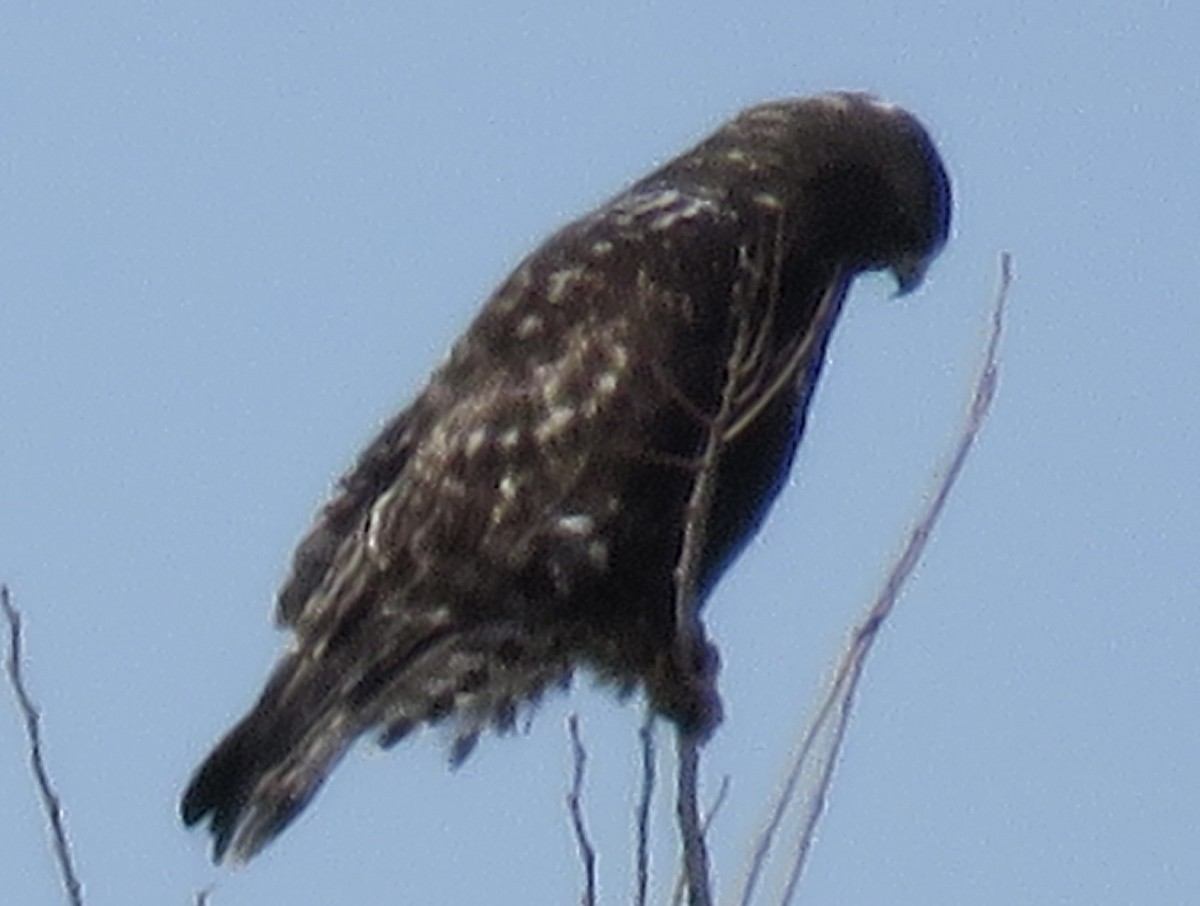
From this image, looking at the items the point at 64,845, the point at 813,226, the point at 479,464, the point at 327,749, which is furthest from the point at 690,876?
the point at 813,226

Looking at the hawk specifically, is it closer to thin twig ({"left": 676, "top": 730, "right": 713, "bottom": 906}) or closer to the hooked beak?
the hooked beak

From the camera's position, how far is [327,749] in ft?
20.8

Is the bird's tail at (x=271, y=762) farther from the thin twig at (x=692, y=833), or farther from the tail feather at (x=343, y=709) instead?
the thin twig at (x=692, y=833)

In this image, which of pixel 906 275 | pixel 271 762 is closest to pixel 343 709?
pixel 271 762

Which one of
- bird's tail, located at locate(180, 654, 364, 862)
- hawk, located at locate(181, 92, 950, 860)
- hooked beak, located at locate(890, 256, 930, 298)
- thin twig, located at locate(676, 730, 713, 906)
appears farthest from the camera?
hooked beak, located at locate(890, 256, 930, 298)

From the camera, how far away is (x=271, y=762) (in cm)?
626

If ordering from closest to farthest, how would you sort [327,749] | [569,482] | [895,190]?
[327,749] < [569,482] < [895,190]

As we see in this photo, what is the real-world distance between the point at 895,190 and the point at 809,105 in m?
0.29

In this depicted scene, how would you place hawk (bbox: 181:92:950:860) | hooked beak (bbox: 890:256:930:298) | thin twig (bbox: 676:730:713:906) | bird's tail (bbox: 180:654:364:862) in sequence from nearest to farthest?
thin twig (bbox: 676:730:713:906) < bird's tail (bbox: 180:654:364:862) < hawk (bbox: 181:92:950:860) < hooked beak (bbox: 890:256:930:298)

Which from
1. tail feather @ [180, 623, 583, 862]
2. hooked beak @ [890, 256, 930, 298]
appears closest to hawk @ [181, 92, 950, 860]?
tail feather @ [180, 623, 583, 862]

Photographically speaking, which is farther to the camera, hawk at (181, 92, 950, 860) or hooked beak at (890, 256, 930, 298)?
hooked beak at (890, 256, 930, 298)

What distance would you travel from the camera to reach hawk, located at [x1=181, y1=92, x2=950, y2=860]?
6.58 meters

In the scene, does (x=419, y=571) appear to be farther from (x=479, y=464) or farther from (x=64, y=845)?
(x=64, y=845)

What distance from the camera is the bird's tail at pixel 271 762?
614 cm
